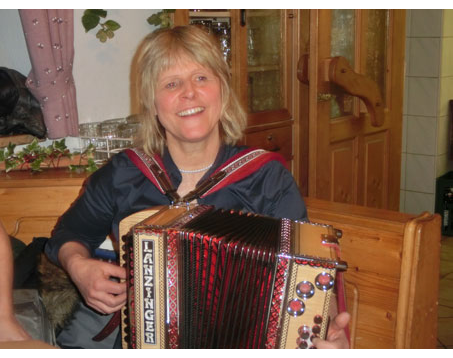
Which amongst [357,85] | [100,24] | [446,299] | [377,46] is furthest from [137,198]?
[377,46]

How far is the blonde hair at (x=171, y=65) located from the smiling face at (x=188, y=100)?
2cm

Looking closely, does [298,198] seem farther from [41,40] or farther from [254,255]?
[41,40]

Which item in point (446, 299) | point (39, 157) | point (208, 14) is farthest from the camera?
point (446, 299)

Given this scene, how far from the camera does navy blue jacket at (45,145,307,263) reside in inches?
56.0

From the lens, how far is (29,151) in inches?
81.2

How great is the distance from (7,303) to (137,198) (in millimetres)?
408

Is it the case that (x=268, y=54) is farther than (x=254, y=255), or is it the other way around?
(x=268, y=54)

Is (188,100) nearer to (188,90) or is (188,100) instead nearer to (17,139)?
(188,90)

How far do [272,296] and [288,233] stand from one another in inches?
5.0

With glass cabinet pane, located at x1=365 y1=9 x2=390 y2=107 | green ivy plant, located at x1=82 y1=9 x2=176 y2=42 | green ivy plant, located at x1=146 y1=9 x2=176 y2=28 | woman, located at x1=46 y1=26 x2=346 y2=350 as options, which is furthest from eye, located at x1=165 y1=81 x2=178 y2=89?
glass cabinet pane, located at x1=365 y1=9 x2=390 y2=107

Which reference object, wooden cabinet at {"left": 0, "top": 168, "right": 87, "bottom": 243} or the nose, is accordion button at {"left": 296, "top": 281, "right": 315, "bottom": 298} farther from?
wooden cabinet at {"left": 0, "top": 168, "right": 87, "bottom": 243}

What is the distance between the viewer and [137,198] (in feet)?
4.81
